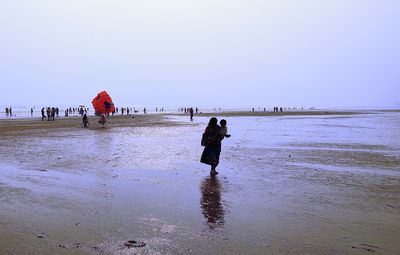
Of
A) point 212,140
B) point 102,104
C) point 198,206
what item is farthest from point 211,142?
point 102,104

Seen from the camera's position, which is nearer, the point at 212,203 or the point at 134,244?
the point at 134,244

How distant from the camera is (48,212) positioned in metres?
7.26

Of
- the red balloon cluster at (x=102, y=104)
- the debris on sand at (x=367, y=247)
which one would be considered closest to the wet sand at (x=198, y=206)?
the debris on sand at (x=367, y=247)

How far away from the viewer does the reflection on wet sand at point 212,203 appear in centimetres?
702

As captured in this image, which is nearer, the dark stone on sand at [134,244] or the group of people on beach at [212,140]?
the dark stone on sand at [134,244]

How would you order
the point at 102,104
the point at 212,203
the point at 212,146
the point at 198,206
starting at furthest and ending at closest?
Result: the point at 102,104, the point at 212,146, the point at 212,203, the point at 198,206

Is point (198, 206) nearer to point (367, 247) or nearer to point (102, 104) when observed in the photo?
point (367, 247)

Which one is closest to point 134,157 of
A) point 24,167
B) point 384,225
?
point 24,167

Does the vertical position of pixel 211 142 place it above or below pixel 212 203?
above

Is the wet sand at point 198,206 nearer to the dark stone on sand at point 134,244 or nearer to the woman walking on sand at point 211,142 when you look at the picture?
the dark stone on sand at point 134,244

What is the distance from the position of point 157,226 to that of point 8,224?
2.40 metres

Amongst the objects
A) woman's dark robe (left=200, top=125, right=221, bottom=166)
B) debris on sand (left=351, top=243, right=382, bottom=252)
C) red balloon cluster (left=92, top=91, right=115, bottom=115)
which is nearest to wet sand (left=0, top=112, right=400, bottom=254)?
debris on sand (left=351, top=243, right=382, bottom=252)

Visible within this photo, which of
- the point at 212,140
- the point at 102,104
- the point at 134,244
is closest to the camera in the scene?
the point at 134,244

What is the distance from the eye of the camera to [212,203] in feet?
27.4
